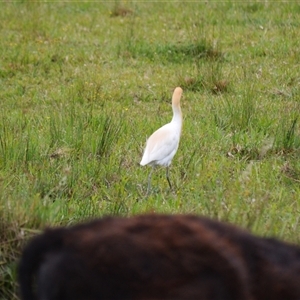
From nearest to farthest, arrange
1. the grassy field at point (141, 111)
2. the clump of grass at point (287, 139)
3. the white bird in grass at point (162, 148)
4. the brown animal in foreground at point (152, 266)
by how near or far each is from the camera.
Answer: the brown animal in foreground at point (152, 266)
the grassy field at point (141, 111)
the white bird in grass at point (162, 148)
the clump of grass at point (287, 139)

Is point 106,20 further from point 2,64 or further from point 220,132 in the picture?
point 220,132

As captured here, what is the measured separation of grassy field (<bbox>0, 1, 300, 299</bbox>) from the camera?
15.6ft

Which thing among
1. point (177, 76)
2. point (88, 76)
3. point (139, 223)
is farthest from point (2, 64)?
point (139, 223)

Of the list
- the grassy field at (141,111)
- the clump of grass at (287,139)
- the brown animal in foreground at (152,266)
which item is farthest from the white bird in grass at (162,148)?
the brown animal in foreground at (152,266)

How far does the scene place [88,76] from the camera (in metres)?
9.23

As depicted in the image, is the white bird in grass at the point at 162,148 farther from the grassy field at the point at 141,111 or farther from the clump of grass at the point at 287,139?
the clump of grass at the point at 287,139

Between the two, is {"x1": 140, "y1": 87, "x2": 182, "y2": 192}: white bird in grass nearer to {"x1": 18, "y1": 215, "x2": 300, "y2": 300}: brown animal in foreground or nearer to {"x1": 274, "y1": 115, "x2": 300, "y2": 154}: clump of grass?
{"x1": 274, "y1": 115, "x2": 300, "y2": 154}: clump of grass

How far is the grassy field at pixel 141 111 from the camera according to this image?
4746 millimetres

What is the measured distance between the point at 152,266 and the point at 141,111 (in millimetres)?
5787

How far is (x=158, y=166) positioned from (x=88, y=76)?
3.15 m

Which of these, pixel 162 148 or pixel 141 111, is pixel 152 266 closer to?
pixel 162 148

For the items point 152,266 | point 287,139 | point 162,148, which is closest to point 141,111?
point 287,139

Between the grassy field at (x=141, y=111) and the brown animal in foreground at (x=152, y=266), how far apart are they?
1334 mm

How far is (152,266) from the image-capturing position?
2412 mm
